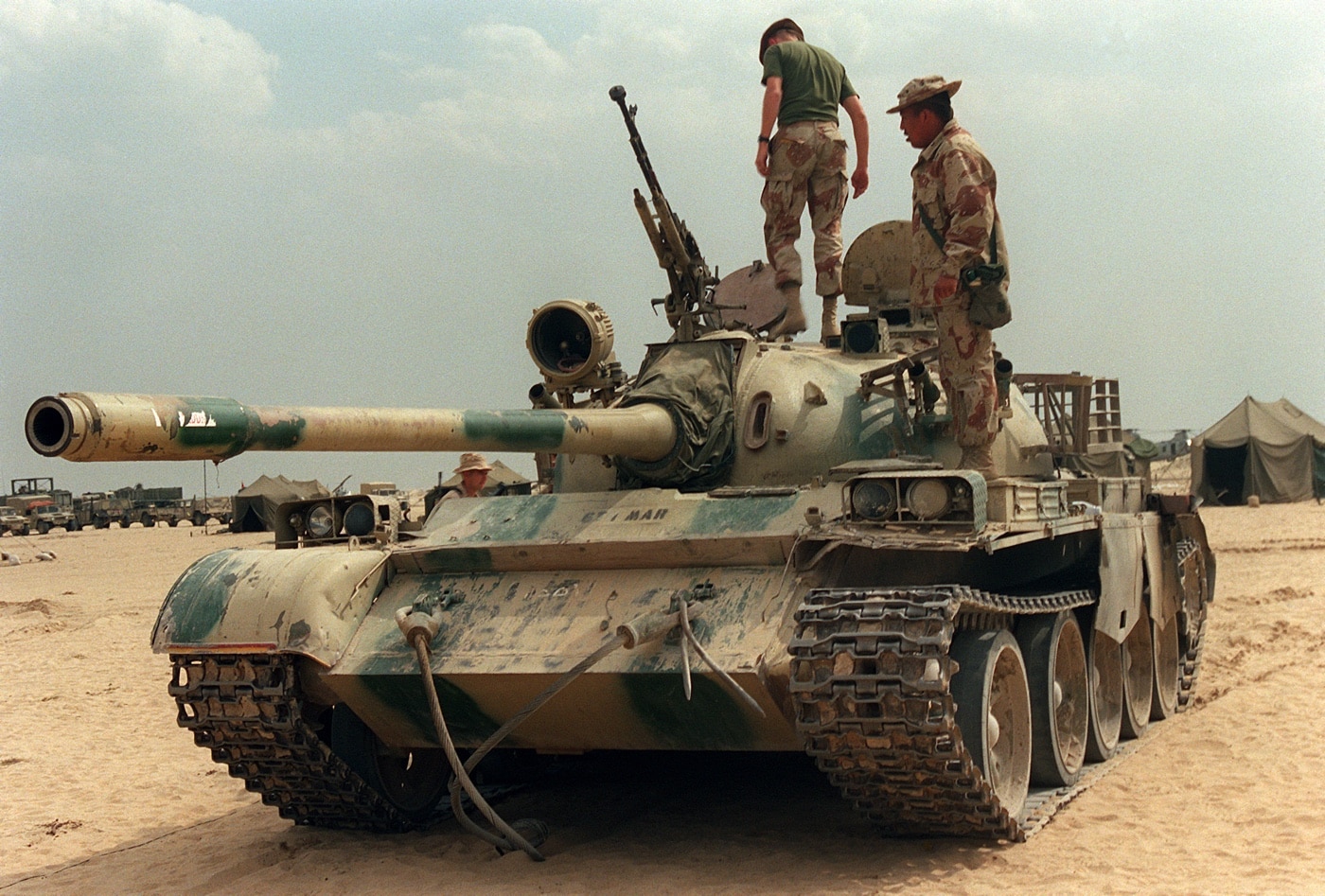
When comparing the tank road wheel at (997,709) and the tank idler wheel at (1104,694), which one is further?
the tank idler wheel at (1104,694)

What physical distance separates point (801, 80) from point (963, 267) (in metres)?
2.99

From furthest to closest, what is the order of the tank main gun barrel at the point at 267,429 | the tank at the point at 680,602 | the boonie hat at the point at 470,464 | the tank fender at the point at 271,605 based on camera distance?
the boonie hat at the point at 470,464 → the tank fender at the point at 271,605 → the tank at the point at 680,602 → the tank main gun barrel at the point at 267,429

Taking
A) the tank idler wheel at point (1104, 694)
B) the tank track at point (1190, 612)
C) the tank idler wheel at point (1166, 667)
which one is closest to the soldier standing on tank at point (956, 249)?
the tank idler wheel at point (1104, 694)

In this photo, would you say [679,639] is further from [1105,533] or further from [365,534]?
[1105,533]

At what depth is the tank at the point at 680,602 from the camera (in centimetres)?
635

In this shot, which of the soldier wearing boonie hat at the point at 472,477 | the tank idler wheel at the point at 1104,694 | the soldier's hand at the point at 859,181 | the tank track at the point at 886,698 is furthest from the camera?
the soldier wearing boonie hat at the point at 472,477

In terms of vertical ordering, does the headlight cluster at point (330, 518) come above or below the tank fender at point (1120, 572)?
above

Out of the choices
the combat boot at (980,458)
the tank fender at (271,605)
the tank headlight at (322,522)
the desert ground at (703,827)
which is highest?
the combat boot at (980,458)

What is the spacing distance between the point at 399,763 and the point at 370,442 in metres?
3.12

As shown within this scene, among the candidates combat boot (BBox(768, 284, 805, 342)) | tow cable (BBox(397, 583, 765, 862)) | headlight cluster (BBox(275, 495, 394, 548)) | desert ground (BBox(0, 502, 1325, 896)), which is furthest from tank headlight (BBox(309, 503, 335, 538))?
combat boot (BBox(768, 284, 805, 342))

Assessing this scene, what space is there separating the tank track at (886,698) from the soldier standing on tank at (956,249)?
2.03 m

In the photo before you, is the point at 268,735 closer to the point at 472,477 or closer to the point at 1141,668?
the point at 472,477

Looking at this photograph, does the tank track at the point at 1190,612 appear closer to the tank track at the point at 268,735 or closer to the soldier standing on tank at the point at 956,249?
the soldier standing on tank at the point at 956,249

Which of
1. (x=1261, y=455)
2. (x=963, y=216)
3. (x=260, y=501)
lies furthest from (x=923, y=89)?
(x=260, y=501)
